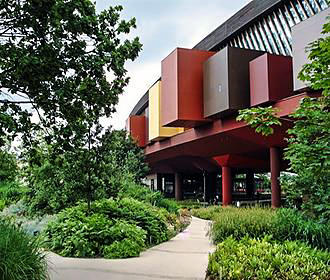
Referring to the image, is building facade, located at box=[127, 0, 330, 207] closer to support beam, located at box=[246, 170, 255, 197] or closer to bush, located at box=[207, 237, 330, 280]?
bush, located at box=[207, 237, 330, 280]

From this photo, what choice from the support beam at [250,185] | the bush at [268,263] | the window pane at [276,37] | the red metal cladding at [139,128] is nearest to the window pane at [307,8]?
the window pane at [276,37]

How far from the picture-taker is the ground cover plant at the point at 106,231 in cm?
761

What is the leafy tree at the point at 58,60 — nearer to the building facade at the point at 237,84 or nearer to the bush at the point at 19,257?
the bush at the point at 19,257

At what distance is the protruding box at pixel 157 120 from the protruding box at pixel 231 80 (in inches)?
328

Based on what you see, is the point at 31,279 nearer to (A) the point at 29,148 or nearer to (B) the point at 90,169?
(A) the point at 29,148

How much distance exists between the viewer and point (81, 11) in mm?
4707

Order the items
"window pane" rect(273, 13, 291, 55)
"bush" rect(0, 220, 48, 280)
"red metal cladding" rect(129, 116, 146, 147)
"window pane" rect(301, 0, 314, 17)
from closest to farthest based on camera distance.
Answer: "bush" rect(0, 220, 48, 280) → "window pane" rect(301, 0, 314, 17) → "window pane" rect(273, 13, 291, 55) → "red metal cladding" rect(129, 116, 146, 147)

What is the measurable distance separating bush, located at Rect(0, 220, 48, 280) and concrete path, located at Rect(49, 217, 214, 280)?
0.97 m

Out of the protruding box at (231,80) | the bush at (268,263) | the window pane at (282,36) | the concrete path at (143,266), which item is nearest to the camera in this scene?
the bush at (268,263)

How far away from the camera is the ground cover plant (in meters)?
7.61

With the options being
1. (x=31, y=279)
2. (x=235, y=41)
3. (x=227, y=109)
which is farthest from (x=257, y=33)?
(x=31, y=279)

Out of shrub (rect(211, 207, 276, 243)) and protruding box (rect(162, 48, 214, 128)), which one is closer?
shrub (rect(211, 207, 276, 243))

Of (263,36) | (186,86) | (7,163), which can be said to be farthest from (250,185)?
(7,163)

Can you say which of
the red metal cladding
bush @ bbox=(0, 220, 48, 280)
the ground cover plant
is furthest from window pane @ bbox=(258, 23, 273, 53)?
bush @ bbox=(0, 220, 48, 280)
